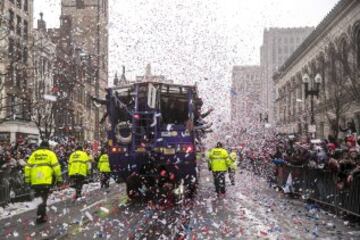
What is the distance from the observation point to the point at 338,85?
29.0 m

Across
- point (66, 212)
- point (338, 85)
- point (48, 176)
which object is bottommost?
point (66, 212)

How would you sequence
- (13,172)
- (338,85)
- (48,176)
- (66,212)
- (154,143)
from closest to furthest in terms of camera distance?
(48,176), (66,212), (154,143), (13,172), (338,85)

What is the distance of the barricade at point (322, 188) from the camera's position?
1330 cm

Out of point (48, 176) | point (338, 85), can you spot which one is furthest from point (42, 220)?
point (338, 85)

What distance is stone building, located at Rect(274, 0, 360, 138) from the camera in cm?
2797

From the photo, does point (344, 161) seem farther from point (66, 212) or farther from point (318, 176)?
point (66, 212)

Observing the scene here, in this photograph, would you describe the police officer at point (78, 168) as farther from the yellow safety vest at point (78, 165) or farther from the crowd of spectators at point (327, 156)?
the crowd of spectators at point (327, 156)

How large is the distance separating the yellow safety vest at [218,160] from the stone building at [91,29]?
44.0 meters

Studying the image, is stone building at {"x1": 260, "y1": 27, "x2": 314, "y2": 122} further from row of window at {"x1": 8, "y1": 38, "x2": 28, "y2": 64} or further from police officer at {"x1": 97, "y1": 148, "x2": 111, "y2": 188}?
police officer at {"x1": 97, "y1": 148, "x2": 111, "y2": 188}

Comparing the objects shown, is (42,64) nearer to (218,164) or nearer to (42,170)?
(218,164)

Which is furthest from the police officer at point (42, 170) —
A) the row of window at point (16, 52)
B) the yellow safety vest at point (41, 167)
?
the row of window at point (16, 52)

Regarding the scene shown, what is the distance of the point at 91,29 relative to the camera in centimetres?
7056

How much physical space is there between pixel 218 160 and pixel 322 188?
474 centimetres

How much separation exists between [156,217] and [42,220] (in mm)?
2557
